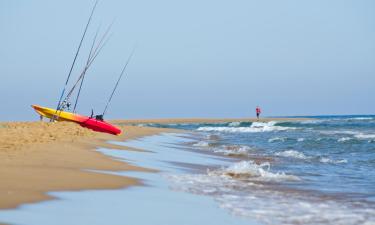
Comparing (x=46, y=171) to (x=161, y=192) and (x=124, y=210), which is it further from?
(x=124, y=210)

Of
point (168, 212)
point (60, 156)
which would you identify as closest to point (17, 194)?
point (168, 212)

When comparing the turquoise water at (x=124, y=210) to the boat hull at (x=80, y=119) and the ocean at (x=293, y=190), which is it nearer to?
the ocean at (x=293, y=190)

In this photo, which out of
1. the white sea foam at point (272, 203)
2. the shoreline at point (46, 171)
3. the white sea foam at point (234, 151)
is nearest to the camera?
the white sea foam at point (272, 203)

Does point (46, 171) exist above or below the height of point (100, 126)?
below

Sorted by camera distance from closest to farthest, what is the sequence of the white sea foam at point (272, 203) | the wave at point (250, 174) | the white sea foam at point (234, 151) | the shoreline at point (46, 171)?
the white sea foam at point (272, 203) → the shoreline at point (46, 171) → the wave at point (250, 174) → the white sea foam at point (234, 151)

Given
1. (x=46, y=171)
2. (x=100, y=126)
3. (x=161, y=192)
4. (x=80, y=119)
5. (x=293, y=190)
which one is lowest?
(x=293, y=190)

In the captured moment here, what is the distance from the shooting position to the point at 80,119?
23.0 meters

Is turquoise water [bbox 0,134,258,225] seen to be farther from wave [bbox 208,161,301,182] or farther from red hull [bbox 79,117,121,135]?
red hull [bbox 79,117,121,135]

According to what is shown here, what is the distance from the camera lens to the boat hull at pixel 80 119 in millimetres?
22016

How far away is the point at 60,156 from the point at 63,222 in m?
5.02

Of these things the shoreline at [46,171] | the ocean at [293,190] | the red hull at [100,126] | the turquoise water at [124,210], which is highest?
the red hull at [100,126]

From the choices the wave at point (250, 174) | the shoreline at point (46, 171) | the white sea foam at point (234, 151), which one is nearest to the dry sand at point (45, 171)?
the shoreline at point (46, 171)

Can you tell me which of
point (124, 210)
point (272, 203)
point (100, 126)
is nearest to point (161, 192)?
point (272, 203)

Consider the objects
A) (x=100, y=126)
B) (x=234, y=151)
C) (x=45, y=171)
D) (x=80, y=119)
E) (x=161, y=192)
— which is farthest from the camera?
(x=80, y=119)
